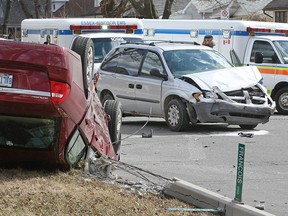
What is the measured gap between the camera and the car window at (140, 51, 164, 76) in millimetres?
14633

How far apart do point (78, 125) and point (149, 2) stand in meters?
30.4

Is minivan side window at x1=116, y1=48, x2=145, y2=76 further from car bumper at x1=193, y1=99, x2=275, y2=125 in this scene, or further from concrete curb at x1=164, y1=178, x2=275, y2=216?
concrete curb at x1=164, y1=178, x2=275, y2=216

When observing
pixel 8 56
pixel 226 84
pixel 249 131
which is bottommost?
pixel 249 131

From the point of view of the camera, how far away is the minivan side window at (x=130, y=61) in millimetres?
15148

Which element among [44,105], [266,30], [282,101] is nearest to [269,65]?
[282,101]

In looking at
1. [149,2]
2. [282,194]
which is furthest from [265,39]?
[149,2]

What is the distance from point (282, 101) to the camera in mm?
19094

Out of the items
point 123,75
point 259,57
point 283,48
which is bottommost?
point 123,75

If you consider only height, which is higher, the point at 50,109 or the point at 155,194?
the point at 50,109

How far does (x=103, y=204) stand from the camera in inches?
244

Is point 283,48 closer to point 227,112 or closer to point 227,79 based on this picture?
point 227,79

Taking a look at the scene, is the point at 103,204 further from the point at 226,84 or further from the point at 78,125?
the point at 226,84

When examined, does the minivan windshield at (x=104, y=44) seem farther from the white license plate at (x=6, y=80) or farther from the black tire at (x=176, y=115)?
the white license plate at (x=6, y=80)

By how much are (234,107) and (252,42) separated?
23.6 feet
